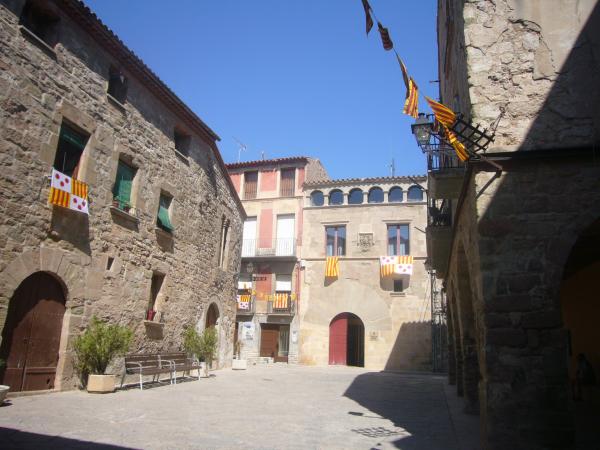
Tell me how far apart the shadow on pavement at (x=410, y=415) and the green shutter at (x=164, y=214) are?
6.30 meters

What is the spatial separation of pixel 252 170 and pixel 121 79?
51.5 feet

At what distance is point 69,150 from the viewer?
8781 mm

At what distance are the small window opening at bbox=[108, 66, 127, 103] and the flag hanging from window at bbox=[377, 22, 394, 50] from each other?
671 cm

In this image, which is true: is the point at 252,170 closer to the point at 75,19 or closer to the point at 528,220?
the point at 75,19

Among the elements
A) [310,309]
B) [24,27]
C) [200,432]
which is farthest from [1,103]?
[310,309]

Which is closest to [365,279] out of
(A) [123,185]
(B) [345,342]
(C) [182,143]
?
(B) [345,342]

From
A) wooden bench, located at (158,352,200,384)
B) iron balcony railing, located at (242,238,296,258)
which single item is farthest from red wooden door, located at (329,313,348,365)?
wooden bench, located at (158,352,200,384)

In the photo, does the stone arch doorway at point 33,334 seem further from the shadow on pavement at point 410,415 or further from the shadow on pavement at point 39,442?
the shadow on pavement at point 410,415

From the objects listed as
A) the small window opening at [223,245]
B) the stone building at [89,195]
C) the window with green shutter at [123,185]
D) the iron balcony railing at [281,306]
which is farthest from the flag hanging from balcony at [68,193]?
the iron balcony railing at [281,306]

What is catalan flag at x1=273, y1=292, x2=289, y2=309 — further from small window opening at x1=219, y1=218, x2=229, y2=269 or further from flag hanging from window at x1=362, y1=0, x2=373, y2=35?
flag hanging from window at x1=362, y1=0, x2=373, y2=35

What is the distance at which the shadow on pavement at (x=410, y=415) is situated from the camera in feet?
17.3

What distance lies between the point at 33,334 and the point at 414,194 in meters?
18.8

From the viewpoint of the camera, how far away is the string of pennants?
5379 millimetres

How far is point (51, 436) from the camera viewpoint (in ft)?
15.3
